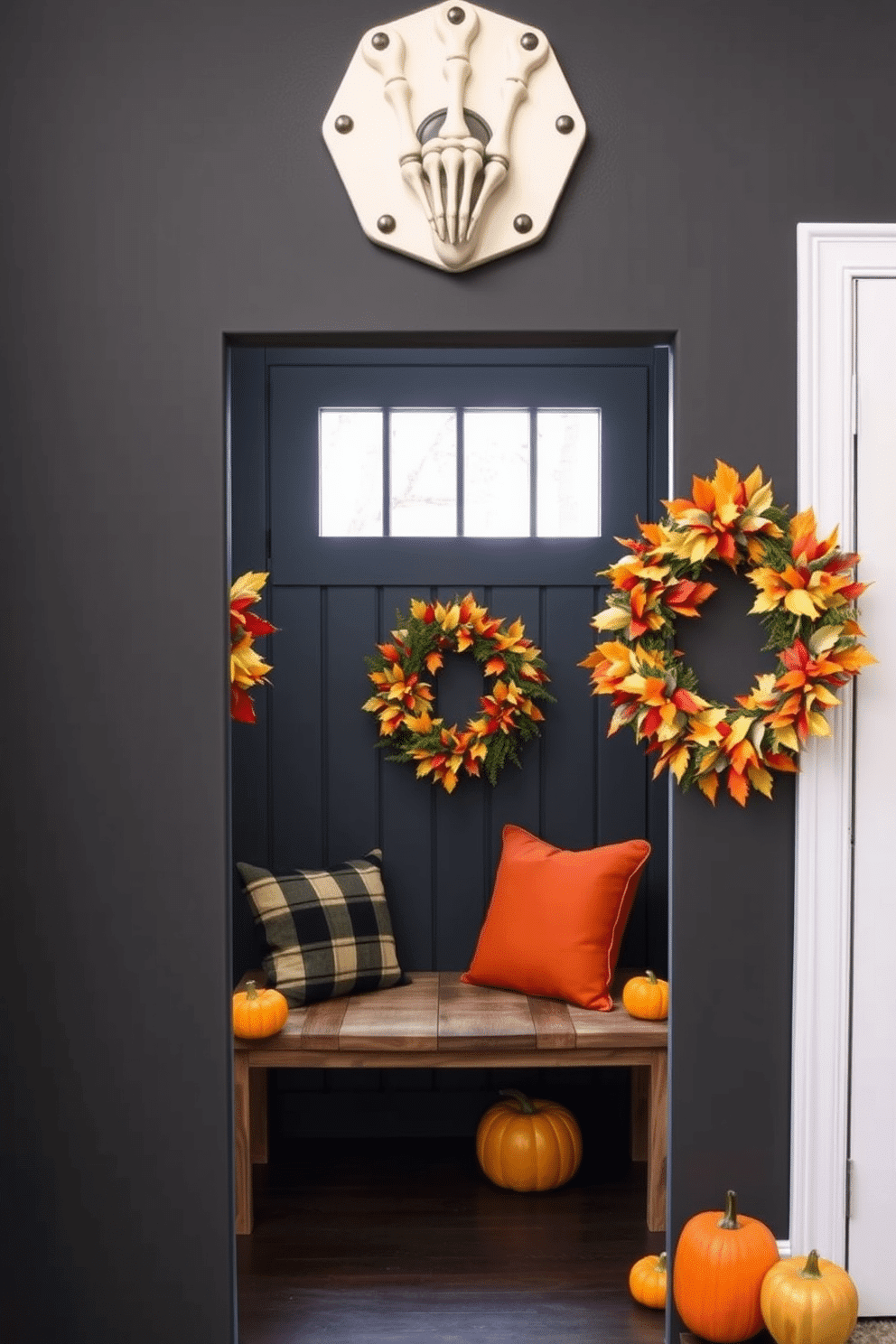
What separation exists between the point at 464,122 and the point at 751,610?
1.06 metres

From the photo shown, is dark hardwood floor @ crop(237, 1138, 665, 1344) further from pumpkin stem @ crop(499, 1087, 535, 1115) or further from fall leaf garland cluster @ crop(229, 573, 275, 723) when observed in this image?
fall leaf garland cluster @ crop(229, 573, 275, 723)

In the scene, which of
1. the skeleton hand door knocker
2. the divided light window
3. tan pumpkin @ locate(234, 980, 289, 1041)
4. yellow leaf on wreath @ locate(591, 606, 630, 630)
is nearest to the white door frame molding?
yellow leaf on wreath @ locate(591, 606, 630, 630)

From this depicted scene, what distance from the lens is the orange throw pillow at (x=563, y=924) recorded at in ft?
11.0

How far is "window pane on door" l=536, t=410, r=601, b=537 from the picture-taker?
12.3 ft

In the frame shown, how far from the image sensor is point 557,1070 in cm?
376

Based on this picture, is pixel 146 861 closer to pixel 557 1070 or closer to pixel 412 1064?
pixel 412 1064

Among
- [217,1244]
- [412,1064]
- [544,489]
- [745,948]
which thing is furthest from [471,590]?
[217,1244]

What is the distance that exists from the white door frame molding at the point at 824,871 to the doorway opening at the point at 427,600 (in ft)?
4.53

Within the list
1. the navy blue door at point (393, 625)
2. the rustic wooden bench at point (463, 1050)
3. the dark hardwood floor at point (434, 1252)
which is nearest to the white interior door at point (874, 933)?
the dark hardwood floor at point (434, 1252)

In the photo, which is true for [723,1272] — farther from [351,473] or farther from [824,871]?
[351,473]

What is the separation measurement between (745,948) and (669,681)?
1.80 ft

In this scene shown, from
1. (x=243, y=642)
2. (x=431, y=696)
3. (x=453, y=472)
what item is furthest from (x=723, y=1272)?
(x=453, y=472)

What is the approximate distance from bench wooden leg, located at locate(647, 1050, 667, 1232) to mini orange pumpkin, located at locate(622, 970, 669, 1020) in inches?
4.2

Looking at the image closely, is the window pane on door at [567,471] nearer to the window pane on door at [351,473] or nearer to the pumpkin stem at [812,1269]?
the window pane on door at [351,473]
